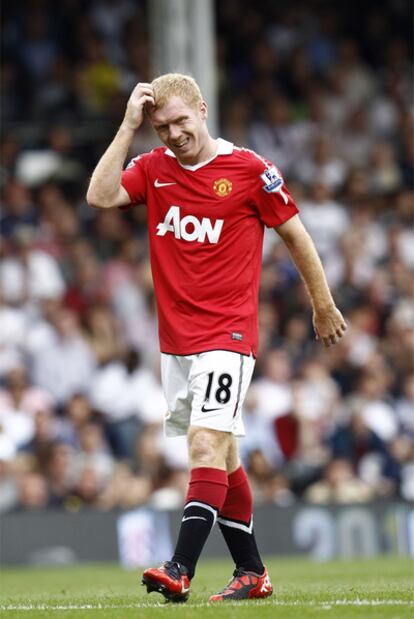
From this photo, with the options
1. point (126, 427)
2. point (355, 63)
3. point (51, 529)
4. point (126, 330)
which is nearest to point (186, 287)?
point (51, 529)

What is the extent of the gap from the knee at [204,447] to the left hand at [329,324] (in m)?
0.77

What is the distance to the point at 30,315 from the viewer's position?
16422 millimetres

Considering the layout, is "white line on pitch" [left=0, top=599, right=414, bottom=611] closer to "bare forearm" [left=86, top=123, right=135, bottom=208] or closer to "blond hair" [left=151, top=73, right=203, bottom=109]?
"bare forearm" [left=86, top=123, right=135, bottom=208]

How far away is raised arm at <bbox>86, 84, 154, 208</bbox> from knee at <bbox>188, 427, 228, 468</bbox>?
3.85 feet

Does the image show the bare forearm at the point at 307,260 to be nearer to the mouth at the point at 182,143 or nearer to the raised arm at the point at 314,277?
the raised arm at the point at 314,277

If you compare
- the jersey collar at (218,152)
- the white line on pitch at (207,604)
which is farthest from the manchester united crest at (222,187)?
the white line on pitch at (207,604)

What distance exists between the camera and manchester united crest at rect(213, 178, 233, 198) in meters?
7.21

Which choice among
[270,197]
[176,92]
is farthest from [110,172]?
[270,197]

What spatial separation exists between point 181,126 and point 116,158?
0.34 m

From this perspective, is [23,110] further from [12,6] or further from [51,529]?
[51,529]

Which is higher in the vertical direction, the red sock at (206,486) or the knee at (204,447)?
the knee at (204,447)

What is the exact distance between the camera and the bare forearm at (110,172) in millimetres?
7117

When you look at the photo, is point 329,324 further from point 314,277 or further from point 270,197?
point 270,197

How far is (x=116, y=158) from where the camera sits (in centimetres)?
711
